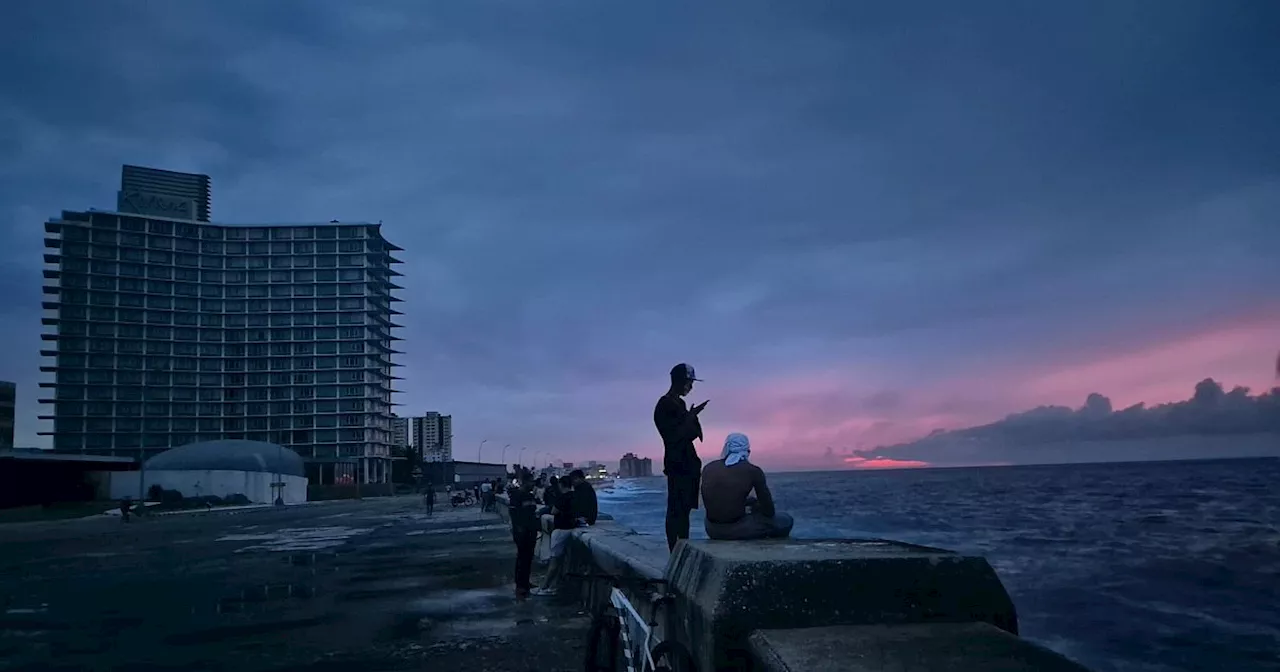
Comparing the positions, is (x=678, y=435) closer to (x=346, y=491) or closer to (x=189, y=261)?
(x=346, y=491)

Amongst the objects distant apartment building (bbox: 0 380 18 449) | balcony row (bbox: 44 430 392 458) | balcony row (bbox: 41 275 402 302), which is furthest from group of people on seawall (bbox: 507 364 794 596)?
balcony row (bbox: 41 275 402 302)

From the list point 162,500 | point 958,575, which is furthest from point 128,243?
point 958,575

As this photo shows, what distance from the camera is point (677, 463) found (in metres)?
7.17

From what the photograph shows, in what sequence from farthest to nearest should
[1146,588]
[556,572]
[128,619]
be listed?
1. [1146,588]
2. [556,572]
3. [128,619]

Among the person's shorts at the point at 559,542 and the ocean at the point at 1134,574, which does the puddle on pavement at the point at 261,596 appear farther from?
the ocean at the point at 1134,574

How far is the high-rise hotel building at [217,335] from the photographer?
5856 inches

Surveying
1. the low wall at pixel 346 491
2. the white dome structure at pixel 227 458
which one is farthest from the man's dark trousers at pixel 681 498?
the low wall at pixel 346 491

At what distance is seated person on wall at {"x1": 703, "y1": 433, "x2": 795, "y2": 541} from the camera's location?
560 centimetres

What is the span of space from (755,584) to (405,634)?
6.06 metres

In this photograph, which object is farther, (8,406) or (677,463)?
(8,406)

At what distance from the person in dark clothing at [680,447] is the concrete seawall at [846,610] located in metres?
2.88

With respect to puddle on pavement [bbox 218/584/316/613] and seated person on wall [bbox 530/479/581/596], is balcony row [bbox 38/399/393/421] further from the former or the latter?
seated person on wall [bbox 530/479/581/596]

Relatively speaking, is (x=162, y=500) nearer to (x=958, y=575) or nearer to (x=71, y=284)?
(x=958, y=575)

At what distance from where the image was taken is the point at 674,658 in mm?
4258
